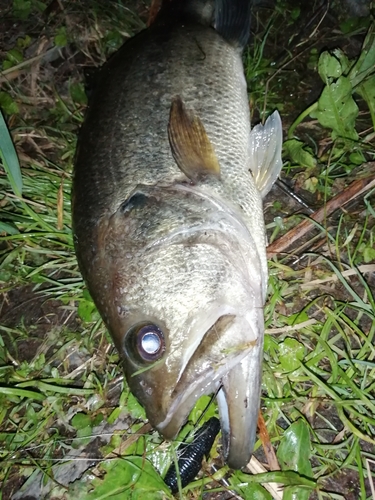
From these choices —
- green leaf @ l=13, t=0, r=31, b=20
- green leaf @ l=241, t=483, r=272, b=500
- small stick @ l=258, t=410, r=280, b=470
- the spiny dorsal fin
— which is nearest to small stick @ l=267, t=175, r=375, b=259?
the spiny dorsal fin

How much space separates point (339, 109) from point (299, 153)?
38 cm

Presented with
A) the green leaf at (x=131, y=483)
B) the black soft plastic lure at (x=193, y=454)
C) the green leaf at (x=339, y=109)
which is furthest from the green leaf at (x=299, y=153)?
the green leaf at (x=131, y=483)

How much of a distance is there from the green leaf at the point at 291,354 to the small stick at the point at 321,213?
59 cm

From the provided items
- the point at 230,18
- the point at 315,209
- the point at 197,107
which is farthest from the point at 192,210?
the point at 230,18

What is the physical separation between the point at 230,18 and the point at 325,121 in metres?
0.96

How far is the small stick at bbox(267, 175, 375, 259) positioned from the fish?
0.44m

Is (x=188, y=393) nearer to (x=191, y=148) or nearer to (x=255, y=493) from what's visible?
(x=255, y=493)

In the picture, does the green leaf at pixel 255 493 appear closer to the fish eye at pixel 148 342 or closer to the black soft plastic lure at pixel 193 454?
the black soft plastic lure at pixel 193 454

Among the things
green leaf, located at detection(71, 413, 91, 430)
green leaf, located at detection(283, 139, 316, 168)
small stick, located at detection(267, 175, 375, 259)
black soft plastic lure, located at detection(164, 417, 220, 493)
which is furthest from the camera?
green leaf, located at detection(283, 139, 316, 168)

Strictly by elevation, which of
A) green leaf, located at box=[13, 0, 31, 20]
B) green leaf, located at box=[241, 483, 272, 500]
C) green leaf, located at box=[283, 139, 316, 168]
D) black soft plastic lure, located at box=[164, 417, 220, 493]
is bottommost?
green leaf, located at box=[241, 483, 272, 500]

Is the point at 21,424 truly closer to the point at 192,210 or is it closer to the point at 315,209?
the point at 192,210

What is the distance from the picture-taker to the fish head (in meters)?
2.22

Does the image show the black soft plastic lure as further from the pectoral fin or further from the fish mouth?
the pectoral fin

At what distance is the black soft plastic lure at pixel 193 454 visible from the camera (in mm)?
2711
